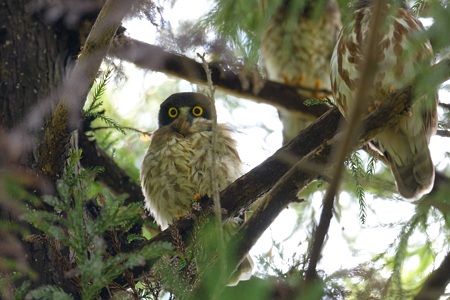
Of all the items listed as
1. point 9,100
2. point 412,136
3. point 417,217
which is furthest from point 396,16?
point 9,100

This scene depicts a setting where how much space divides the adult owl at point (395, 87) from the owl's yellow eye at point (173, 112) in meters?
1.26

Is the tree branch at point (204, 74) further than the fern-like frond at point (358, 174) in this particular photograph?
Yes

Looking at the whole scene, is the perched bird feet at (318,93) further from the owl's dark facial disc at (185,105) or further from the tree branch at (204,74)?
the owl's dark facial disc at (185,105)

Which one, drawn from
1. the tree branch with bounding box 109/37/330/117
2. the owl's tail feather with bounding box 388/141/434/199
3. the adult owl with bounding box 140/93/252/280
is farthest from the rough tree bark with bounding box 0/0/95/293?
the owl's tail feather with bounding box 388/141/434/199

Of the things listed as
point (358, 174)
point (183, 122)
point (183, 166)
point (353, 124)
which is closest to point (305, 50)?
point (183, 122)

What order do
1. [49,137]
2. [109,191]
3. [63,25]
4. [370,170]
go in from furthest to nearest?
Answer: [109,191] → [63,25] → [370,170] → [49,137]

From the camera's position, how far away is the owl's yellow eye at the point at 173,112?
4629 mm

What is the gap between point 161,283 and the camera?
2.64 metres

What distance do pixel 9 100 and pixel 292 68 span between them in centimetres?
253

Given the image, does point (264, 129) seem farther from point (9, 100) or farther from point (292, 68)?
point (9, 100)

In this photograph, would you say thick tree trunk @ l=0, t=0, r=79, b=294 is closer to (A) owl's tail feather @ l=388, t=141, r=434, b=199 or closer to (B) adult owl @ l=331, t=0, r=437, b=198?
(B) adult owl @ l=331, t=0, r=437, b=198

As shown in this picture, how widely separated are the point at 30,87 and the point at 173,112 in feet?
3.77

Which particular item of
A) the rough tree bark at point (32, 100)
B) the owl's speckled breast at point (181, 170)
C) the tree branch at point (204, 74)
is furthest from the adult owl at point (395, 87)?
the rough tree bark at point (32, 100)

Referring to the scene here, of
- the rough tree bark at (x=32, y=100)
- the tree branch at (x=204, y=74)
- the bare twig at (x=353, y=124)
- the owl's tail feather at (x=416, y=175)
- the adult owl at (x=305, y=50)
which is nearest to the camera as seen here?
the bare twig at (x=353, y=124)
